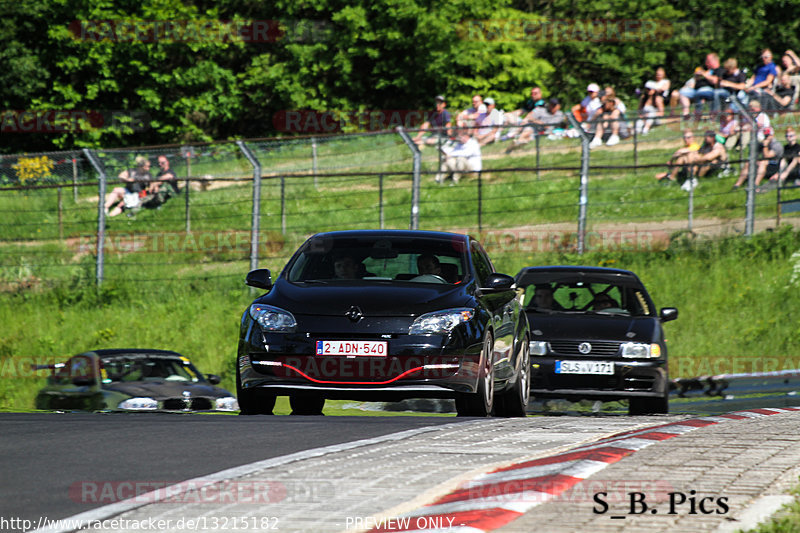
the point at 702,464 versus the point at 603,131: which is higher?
the point at 603,131

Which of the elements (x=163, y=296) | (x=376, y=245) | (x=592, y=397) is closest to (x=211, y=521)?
(x=376, y=245)

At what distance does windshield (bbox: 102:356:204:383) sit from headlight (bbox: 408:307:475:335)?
734cm

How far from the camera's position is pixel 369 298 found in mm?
10977

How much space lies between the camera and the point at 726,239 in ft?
81.8

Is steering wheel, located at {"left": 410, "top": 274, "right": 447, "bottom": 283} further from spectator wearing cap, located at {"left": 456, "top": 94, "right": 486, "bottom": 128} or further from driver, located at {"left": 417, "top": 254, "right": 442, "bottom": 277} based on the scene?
spectator wearing cap, located at {"left": 456, "top": 94, "right": 486, "bottom": 128}

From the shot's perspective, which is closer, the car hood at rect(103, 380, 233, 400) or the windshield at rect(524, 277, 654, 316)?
the windshield at rect(524, 277, 654, 316)

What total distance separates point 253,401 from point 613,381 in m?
Result: 5.00

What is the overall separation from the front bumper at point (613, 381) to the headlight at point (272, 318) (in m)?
4.76

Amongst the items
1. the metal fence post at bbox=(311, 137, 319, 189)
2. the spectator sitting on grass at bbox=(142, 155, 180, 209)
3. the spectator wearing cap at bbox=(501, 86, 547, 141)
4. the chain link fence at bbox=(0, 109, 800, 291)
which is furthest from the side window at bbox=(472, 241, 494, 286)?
the metal fence post at bbox=(311, 137, 319, 189)

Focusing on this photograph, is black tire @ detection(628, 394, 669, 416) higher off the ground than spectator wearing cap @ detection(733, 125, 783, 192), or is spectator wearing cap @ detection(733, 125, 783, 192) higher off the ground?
spectator wearing cap @ detection(733, 125, 783, 192)

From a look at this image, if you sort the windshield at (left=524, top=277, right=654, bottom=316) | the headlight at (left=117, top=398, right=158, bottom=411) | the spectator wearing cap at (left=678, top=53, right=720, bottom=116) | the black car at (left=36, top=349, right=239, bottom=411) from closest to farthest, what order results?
the windshield at (left=524, top=277, right=654, bottom=316)
the headlight at (left=117, top=398, right=158, bottom=411)
the black car at (left=36, top=349, right=239, bottom=411)
the spectator wearing cap at (left=678, top=53, right=720, bottom=116)

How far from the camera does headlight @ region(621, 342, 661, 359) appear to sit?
15.0 meters

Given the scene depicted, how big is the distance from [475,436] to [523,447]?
0.71 meters

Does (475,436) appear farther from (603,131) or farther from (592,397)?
(603,131)
